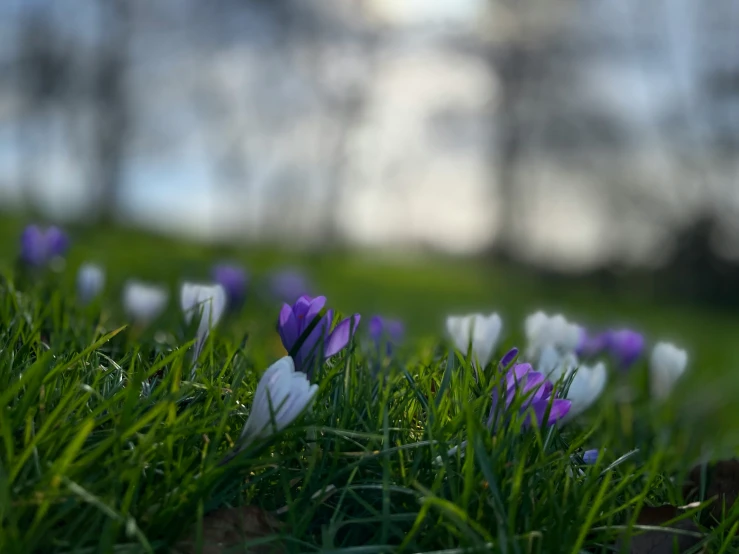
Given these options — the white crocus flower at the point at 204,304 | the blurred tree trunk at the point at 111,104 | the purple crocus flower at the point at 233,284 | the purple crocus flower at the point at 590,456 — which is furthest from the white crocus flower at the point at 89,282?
the blurred tree trunk at the point at 111,104

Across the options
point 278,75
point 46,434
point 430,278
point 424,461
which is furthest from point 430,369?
point 278,75

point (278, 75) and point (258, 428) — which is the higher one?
point (278, 75)

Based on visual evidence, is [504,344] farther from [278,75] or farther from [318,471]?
[278,75]

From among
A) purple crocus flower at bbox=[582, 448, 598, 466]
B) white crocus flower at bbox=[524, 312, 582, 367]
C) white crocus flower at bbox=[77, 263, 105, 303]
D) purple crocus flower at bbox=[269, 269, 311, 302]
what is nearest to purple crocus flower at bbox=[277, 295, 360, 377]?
purple crocus flower at bbox=[582, 448, 598, 466]

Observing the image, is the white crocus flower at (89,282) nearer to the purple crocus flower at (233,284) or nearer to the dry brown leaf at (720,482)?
the purple crocus flower at (233,284)

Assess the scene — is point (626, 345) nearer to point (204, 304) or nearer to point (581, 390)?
point (581, 390)

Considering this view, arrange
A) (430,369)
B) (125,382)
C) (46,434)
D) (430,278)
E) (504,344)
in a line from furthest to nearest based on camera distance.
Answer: (430,278) → (504,344) → (430,369) → (125,382) → (46,434)

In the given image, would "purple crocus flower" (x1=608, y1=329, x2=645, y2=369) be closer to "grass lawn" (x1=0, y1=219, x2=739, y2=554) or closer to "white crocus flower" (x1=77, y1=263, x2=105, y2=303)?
"grass lawn" (x1=0, y1=219, x2=739, y2=554)
